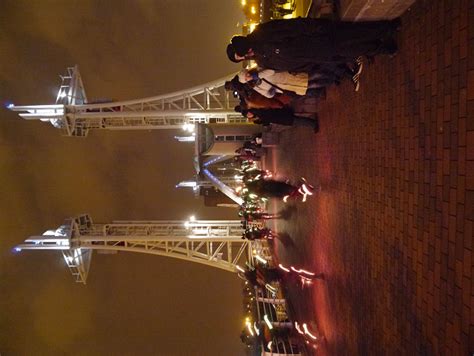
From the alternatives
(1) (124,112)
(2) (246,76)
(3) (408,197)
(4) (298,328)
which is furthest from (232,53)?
(1) (124,112)

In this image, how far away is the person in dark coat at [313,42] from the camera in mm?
6027

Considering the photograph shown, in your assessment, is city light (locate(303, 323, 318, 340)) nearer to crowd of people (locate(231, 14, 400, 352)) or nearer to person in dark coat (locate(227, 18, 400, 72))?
crowd of people (locate(231, 14, 400, 352))

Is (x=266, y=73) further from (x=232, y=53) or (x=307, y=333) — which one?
(x=307, y=333)

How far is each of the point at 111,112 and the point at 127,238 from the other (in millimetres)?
8463

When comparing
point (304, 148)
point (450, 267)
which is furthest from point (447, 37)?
point (304, 148)

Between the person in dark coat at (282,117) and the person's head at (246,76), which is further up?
the person's head at (246,76)

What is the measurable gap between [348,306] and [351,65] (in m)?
4.94

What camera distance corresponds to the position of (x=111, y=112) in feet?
84.5

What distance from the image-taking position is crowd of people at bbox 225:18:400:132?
610 centimetres

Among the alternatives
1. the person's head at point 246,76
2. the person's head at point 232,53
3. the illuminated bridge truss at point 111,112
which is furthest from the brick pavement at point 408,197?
the illuminated bridge truss at point 111,112

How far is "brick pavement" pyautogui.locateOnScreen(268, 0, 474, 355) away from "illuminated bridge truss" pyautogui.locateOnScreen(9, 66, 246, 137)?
55.3 ft

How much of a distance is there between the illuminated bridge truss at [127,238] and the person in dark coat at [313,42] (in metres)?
19.9

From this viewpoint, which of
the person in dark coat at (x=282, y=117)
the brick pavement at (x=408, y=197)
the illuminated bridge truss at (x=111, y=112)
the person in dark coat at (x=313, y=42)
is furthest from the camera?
the illuminated bridge truss at (x=111, y=112)

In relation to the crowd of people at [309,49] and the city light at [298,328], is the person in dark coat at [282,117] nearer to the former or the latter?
the crowd of people at [309,49]
